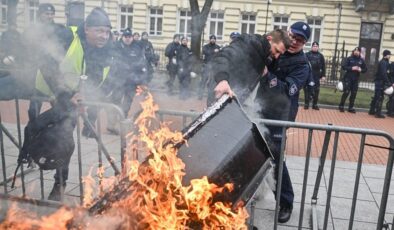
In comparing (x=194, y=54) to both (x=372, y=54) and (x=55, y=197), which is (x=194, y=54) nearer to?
(x=55, y=197)

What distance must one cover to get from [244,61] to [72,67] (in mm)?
1674

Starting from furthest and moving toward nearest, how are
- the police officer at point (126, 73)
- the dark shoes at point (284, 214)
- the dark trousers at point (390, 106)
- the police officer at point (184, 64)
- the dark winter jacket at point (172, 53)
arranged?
the dark winter jacket at point (172, 53) → the police officer at point (184, 64) → the dark trousers at point (390, 106) → the police officer at point (126, 73) → the dark shoes at point (284, 214)

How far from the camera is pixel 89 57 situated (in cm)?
438

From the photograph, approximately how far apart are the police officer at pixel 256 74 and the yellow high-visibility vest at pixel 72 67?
130cm

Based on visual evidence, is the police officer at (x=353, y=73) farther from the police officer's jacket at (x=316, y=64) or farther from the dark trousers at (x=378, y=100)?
the police officer's jacket at (x=316, y=64)

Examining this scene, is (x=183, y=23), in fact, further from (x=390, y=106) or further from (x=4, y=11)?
(x=4, y=11)

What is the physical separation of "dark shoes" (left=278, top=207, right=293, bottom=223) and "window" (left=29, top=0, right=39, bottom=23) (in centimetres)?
303

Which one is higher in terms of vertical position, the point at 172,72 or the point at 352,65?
the point at 352,65

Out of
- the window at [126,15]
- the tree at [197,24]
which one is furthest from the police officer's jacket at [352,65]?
the window at [126,15]

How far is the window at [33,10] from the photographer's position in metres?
4.04

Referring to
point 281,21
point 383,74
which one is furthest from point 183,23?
point 383,74

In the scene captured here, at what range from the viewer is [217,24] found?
24891 millimetres

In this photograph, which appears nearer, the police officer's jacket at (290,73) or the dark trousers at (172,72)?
the police officer's jacket at (290,73)

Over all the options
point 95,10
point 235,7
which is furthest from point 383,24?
point 95,10
